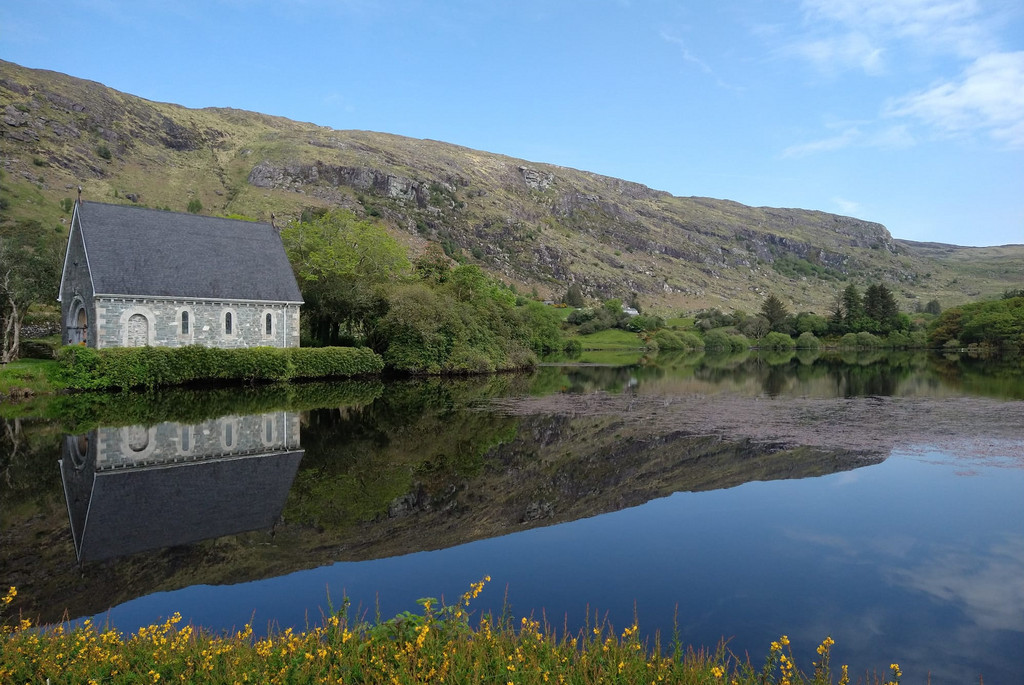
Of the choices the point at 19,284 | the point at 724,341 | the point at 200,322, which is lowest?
the point at 724,341

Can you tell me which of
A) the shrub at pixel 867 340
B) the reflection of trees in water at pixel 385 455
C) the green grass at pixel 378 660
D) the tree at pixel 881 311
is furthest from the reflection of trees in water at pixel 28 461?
the tree at pixel 881 311

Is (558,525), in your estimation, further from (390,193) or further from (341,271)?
(390,193)

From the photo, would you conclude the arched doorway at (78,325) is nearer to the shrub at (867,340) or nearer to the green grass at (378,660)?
the green grass at (378,660)

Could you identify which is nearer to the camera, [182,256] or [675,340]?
[182,256]

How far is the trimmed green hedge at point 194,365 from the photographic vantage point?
99.2 ft

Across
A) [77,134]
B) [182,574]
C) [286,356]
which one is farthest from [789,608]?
[77,134]

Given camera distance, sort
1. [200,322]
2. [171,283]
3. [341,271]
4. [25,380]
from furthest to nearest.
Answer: [341,271], [200,322], [171,283], [25,380]

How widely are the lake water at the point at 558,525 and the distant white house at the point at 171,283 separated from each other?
14171 millimetres

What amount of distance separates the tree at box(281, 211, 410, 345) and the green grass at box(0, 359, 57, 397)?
58.3ft

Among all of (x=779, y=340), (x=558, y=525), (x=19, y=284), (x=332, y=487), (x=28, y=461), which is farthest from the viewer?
(x=779, y=340)

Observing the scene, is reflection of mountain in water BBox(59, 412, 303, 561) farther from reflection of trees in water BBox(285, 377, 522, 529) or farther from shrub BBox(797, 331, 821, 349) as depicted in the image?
shrub BBox(797, 331, 821, 349)

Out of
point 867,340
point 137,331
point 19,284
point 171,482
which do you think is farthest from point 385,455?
point 867,340

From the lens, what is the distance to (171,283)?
3612 cm

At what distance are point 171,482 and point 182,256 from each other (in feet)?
92.4
